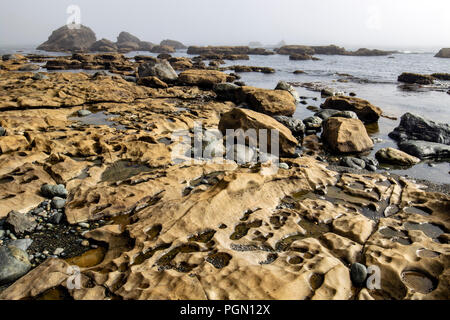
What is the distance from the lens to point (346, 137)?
1111 cm

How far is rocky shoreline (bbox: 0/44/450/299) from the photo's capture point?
3.88 m

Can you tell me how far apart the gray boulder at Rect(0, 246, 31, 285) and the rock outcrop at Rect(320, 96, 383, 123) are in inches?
684

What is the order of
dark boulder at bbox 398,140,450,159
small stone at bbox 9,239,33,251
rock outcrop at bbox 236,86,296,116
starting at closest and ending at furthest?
small stone at bbox 9,239,33,251, dark boulder at bbox 398,140,450,159, rock outcrop at bbox 236,86,296,116

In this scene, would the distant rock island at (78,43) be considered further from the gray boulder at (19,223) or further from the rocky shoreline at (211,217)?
the gray boulder at (19,223)

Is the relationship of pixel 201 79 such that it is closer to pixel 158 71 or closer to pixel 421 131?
pixel 158 71

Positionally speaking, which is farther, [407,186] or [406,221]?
[407,186]

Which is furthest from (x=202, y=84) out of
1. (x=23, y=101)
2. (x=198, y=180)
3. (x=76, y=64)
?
(x=76, y=64)

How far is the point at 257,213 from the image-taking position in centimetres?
592

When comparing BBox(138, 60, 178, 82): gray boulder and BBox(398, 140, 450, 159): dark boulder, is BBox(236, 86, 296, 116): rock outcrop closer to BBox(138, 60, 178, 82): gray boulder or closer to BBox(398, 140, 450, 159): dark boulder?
BBox(398, 140, 450, 159): dark boulder

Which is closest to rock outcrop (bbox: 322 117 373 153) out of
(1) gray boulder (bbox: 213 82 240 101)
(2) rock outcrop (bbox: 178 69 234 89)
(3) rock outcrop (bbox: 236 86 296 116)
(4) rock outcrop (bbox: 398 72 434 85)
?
(3) rock outcrop (bbox: 236 86 296 116)

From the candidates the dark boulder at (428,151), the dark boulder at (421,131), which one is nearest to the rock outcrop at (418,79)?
the dark boulder at (421,131)
